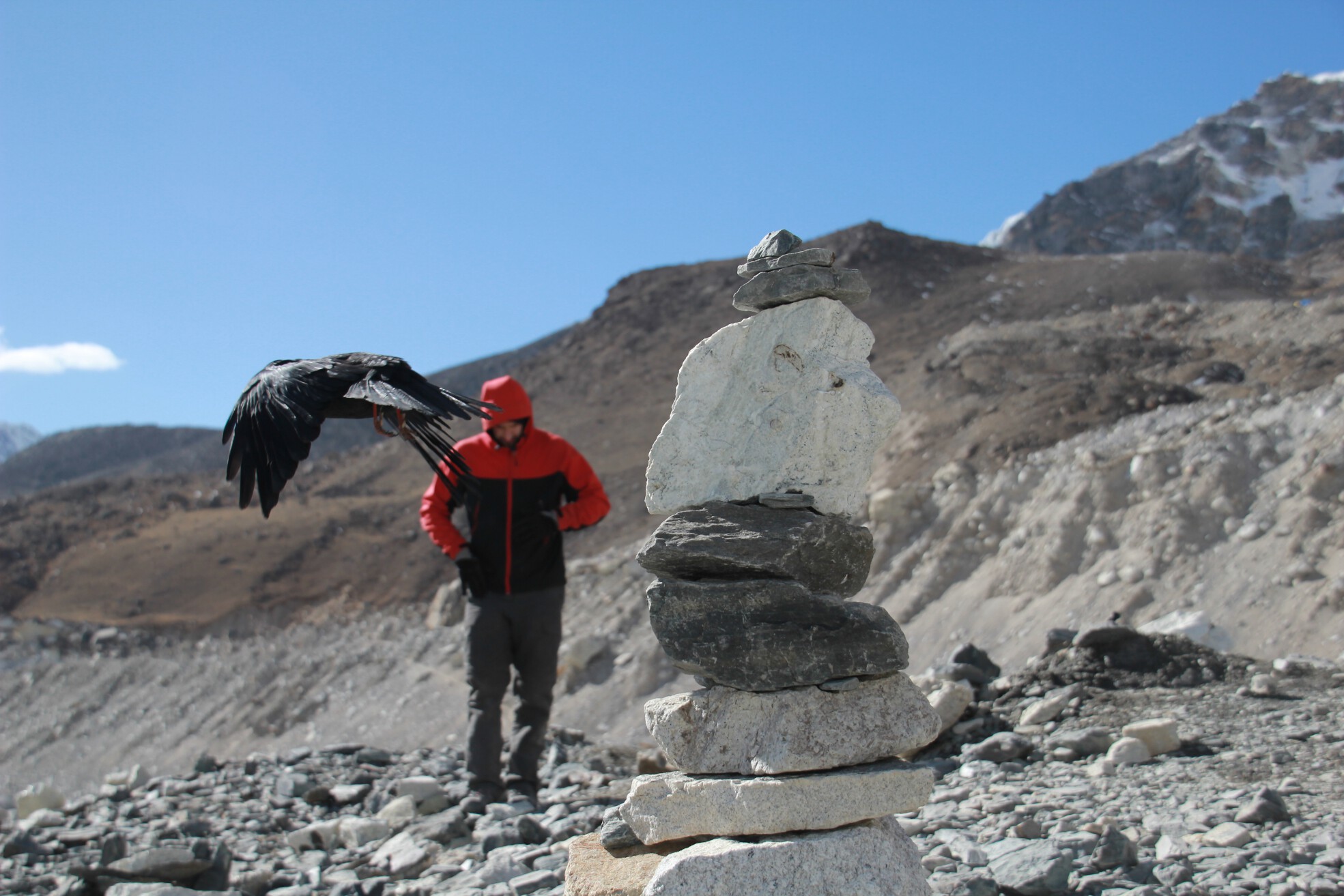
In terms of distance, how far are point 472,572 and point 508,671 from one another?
0.70 m

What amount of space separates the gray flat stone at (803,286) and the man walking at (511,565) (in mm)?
2298

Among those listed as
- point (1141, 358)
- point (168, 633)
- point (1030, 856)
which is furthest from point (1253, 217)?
point (1030, 856)

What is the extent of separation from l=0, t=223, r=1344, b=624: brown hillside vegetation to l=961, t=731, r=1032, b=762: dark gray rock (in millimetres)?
7309

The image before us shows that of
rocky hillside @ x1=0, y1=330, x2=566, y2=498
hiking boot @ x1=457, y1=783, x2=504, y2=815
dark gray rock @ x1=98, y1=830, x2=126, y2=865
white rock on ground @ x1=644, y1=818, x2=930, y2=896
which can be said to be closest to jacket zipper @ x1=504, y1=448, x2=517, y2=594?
hiking boot @ x1=457, y1=783, x2=504, y2=815

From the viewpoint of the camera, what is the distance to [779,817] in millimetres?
3354

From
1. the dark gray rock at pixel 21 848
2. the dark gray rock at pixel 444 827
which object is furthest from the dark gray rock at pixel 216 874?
the dark gray rock at pixel 21 848

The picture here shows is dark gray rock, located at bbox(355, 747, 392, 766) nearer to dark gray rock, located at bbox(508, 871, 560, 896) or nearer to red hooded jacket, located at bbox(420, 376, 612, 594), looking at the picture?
red hooded jacket, located at bbox(420, 376, 612, 594)

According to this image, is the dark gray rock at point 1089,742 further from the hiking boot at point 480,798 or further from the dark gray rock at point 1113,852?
the hiking boot at point 480,798

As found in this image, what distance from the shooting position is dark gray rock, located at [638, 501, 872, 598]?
3592 millimetres

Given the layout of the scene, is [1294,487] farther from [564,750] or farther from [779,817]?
[779,817]

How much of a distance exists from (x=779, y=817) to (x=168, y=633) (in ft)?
62.6

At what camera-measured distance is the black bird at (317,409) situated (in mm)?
3545

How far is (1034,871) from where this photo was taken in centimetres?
391

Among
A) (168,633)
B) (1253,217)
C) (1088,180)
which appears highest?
(1088,180)
